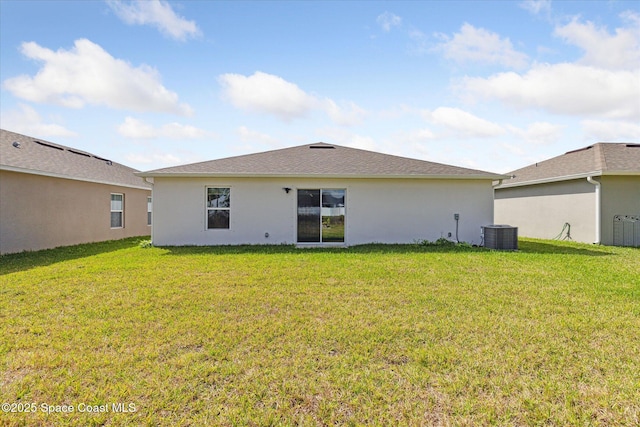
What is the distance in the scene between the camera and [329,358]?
3215 millimetres

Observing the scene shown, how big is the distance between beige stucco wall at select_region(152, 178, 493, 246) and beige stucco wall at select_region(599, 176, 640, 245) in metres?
4.38

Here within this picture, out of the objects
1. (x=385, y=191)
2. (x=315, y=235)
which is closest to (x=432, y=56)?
(x=385, y=191)

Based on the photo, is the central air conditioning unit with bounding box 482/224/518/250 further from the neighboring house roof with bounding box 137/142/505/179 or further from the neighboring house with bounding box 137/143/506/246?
the neighboring house roof with bounding box 137/142/505/179

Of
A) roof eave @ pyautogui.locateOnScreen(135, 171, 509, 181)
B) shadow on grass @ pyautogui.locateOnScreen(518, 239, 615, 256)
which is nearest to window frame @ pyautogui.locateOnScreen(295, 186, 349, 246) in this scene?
roof eave @ pyautogui.locateOnScreen(135, 171, 509, 181)

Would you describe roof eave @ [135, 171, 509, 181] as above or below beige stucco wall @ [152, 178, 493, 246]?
above

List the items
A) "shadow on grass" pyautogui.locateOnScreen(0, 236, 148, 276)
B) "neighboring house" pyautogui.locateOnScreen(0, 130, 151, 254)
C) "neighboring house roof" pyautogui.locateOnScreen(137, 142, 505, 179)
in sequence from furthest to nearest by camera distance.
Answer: "neighboring house roof" pyautogui.locateOnScreen(137, 142, 505, 179) < "neighboring house" pyautogui.locateOnScreen(0, 130, 151, 254) < "shadow on grass" pyautogui.locateOnScreen(0, 236, 148, 276)

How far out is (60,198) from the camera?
37.2 feet

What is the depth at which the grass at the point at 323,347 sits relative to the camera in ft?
8.09

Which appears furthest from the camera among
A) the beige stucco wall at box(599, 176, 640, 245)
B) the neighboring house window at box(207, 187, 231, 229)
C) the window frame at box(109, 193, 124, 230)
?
the window frame at box(109, 193, 124, 230)

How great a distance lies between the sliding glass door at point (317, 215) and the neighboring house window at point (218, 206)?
2.57m

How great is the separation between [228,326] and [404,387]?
7.53ft

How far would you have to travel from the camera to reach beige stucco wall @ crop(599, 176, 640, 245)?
11.6m

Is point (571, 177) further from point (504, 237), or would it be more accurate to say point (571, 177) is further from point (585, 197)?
point (504, 237)

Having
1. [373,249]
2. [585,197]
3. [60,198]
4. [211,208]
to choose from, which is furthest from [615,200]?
[60,198]
